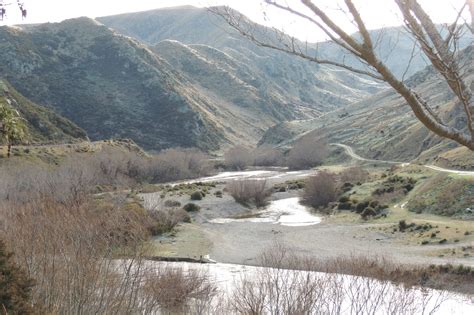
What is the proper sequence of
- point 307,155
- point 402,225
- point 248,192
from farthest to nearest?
point 307,155 < point 248,192 < point 402,225

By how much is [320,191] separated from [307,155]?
238ft

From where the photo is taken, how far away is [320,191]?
243 ft

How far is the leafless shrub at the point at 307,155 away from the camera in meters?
144

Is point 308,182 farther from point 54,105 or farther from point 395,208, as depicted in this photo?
point 54,105

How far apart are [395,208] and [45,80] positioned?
548 feet

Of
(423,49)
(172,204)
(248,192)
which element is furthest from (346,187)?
(423,49)

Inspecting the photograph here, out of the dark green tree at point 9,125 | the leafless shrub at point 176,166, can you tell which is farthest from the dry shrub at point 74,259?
the leafless shrub at point 176,166

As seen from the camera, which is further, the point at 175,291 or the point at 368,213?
the point at 368,213

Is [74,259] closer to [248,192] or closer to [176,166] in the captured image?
[248,192]

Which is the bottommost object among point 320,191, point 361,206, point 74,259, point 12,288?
point 320,191

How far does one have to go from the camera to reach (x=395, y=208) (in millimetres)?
59531

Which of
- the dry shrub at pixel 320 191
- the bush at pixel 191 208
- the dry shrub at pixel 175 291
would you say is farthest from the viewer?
the dry shrub at pixel 320 191

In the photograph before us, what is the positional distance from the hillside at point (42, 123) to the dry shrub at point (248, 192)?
66075 millimetres

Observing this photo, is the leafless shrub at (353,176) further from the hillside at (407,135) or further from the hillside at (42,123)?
the hillside at (42,123)
